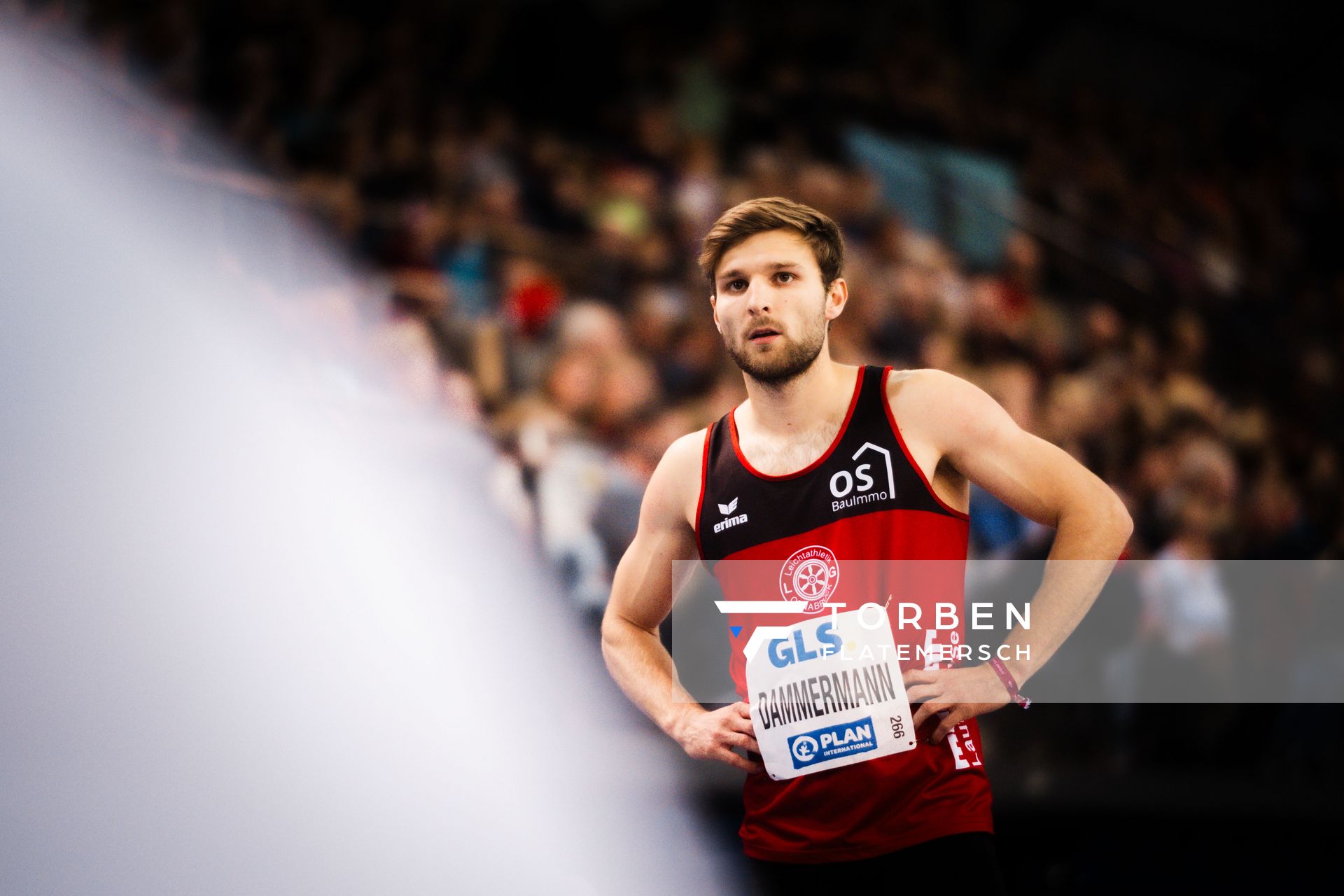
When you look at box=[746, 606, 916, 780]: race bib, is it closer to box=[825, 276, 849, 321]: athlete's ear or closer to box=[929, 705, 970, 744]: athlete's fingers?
box=[929, 705, 970, 744]: athlete's fingers

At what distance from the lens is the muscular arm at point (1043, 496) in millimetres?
2010

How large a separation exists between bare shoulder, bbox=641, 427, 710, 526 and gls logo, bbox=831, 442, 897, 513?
0.29 metres

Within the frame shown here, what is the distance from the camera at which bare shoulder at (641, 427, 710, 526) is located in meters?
2.33

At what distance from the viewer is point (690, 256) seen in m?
5.65

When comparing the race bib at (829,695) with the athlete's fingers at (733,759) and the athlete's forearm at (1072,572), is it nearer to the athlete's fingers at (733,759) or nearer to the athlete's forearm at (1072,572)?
the athlete's fingers at (733,759)

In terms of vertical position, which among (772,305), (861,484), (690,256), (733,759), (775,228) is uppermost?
(690,256)

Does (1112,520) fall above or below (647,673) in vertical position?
above

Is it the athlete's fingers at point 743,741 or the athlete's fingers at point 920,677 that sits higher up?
the athlete's fingers at point 920,677

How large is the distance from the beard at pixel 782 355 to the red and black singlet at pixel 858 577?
4.9 inches

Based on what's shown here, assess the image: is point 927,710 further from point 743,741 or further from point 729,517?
point 729,517

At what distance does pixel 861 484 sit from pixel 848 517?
2.5 inches

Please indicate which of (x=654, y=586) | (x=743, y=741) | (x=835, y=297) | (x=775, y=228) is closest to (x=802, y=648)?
(x=743, y=741)

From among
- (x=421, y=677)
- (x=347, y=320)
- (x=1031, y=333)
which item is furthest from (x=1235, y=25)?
(x=421, y=677)

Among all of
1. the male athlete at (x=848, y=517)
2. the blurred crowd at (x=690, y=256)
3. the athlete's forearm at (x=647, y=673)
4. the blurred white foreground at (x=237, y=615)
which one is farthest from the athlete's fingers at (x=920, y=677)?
the blurred crowd at (x=690, y=256)
